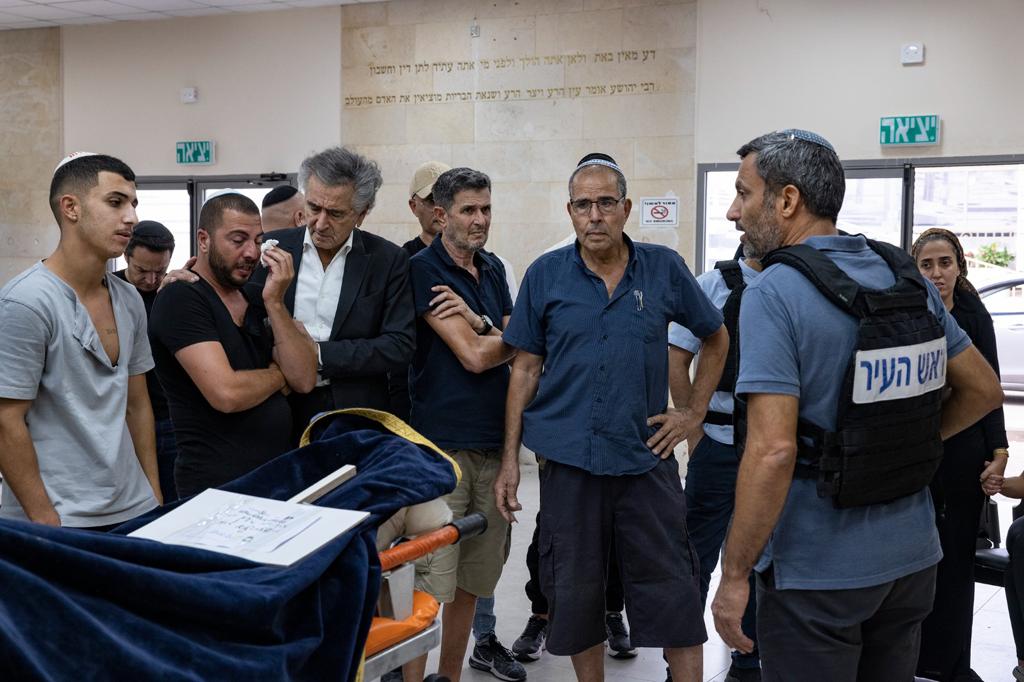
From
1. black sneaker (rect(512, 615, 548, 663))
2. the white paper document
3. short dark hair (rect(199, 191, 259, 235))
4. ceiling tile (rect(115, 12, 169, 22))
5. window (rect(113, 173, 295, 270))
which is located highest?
ceiling tile (rect(115, 12, 169, 22))

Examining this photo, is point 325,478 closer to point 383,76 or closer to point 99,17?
point 383,76

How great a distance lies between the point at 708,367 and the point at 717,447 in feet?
1.76

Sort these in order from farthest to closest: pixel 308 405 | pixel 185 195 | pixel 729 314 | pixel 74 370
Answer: pixel 185 195
pixel 729 314
pixel 308 405
pixel 74 370

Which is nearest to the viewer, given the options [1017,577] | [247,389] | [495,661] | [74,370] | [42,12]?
[74,370]

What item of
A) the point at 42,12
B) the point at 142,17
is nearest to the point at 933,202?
the point at 142,17

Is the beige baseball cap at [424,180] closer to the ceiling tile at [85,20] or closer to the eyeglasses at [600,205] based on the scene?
the eyeglasses at [600,205]

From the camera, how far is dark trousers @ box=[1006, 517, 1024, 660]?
3217 mm

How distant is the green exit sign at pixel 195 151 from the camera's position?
896 centimetres

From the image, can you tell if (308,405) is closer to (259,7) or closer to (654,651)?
(654,651)

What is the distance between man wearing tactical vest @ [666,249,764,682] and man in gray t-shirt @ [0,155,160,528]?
1762mm

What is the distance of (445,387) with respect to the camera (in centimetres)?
333

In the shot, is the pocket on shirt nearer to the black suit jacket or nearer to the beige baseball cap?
the black suit jacket

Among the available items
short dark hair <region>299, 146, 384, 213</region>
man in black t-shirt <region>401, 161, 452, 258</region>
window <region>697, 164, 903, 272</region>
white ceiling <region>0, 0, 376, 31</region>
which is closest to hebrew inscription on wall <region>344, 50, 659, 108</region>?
white ceiling <region>0, 0, 376, 31</region>

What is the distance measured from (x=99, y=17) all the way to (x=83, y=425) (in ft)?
25.0
